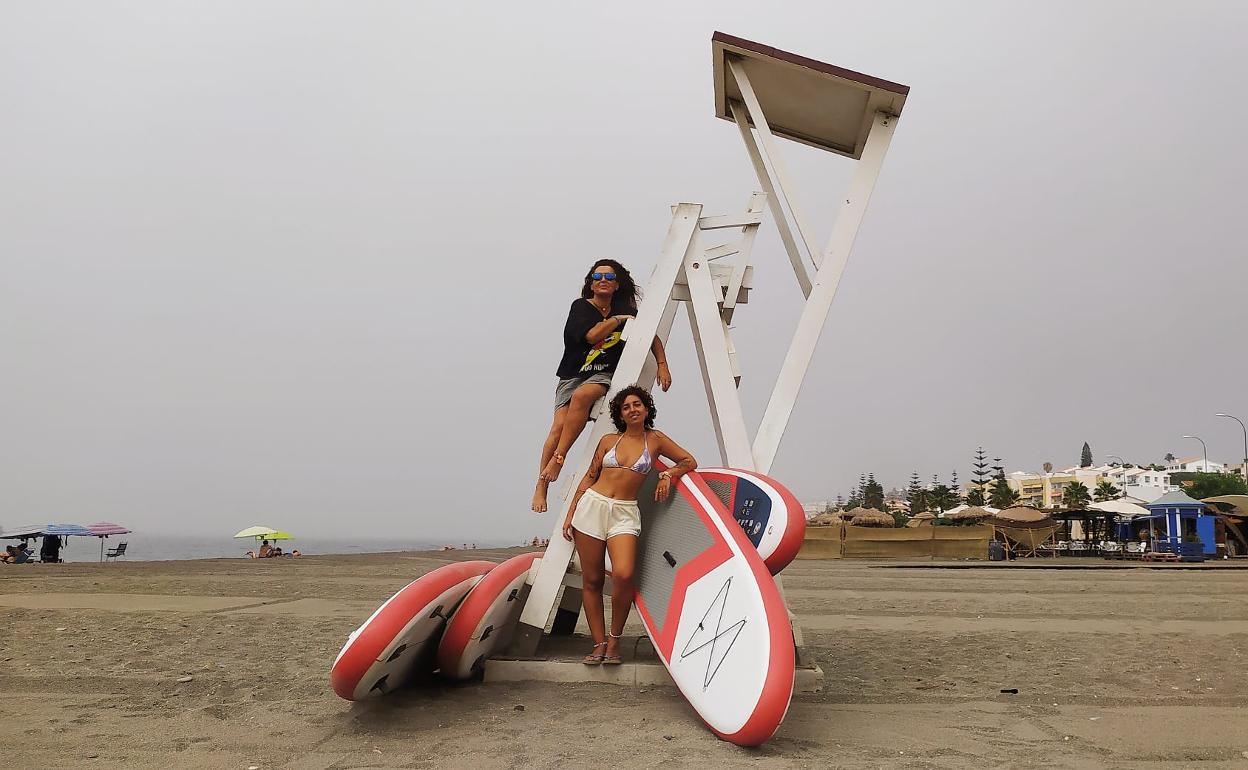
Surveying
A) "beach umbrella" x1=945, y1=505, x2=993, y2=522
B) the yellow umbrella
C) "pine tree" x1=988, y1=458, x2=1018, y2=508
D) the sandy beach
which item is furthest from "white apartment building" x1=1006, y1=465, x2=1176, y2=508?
the sandy beach

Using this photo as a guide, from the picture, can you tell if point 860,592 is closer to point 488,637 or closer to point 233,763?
point 488,637

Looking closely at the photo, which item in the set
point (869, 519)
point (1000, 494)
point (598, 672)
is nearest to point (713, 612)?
point (598, 672)

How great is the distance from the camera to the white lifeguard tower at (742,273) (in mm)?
5074

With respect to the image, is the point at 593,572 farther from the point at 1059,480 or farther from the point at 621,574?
the point at 1059,480

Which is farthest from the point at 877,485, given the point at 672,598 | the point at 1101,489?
the point at 672,598

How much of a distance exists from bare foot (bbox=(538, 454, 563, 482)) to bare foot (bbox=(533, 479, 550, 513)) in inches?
1.7

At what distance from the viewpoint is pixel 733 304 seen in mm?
5457

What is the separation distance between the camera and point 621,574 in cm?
454

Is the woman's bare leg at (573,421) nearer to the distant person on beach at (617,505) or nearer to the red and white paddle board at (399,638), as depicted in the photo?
the distant person on beach at (617,505)

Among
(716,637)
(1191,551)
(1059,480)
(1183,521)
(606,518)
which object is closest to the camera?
(716,637)

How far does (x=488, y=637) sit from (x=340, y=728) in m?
1.08

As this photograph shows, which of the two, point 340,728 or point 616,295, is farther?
point 616,295

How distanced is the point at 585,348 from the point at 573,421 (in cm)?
49

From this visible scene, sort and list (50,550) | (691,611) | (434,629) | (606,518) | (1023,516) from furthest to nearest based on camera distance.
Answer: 1. (1023,516)
2. (50,550)
3. (606,518)
4. (434,629)
5. (691,611)
